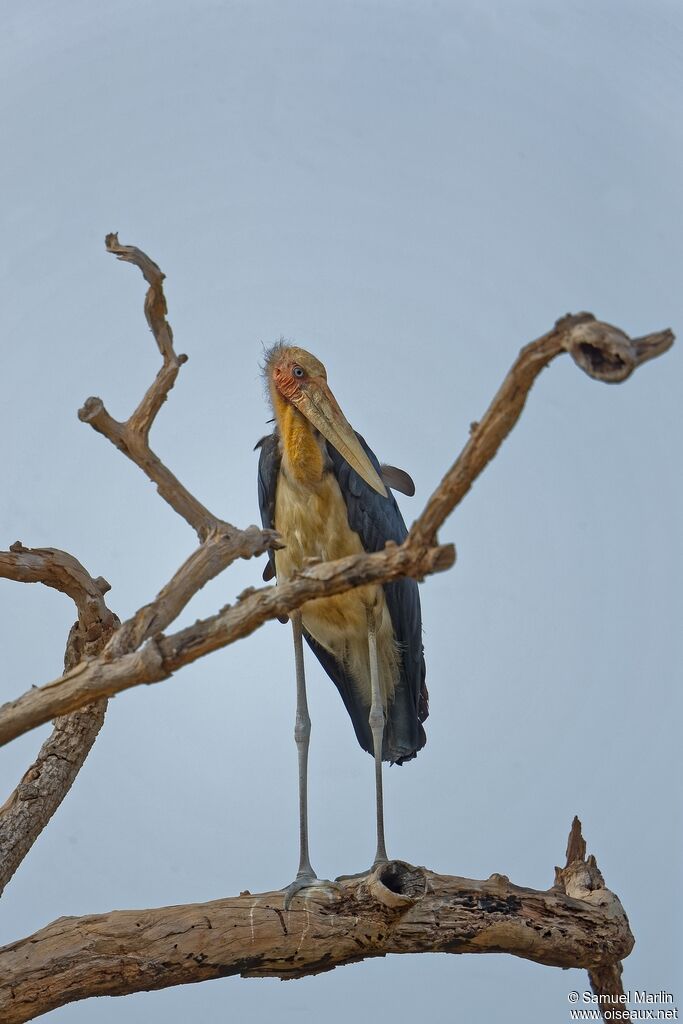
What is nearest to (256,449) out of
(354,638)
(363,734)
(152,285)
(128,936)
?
(354,638)

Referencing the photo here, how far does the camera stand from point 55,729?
5551 mm

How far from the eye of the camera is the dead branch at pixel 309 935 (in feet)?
15.4

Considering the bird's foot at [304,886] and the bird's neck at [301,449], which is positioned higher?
the bird's neck at [301,449]

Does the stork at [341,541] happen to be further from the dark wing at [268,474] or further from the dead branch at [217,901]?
the dead branch at [217,901]

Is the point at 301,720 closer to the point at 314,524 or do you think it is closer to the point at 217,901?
the point at 314,524

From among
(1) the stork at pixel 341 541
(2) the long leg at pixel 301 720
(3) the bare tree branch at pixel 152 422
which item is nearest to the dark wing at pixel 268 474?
(1) the stork at pixel 341 541

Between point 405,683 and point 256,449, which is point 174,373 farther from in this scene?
point 405,683

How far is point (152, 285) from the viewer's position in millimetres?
4344

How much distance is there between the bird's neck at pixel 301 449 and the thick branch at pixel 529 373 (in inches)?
102

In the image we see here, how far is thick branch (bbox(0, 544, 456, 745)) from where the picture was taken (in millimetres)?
3502

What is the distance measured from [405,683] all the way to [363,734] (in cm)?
41

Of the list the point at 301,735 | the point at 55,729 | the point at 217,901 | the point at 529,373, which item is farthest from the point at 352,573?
the point at 301,735

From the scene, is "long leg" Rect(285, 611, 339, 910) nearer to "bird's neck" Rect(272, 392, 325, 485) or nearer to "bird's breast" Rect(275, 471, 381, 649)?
"bird's breast" Rect(275, 471, 381, 649)

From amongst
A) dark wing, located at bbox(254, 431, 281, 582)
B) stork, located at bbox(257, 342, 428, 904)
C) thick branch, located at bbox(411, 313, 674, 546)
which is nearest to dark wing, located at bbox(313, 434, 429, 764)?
stork, located at bbox(257, 342, 428, 904)
